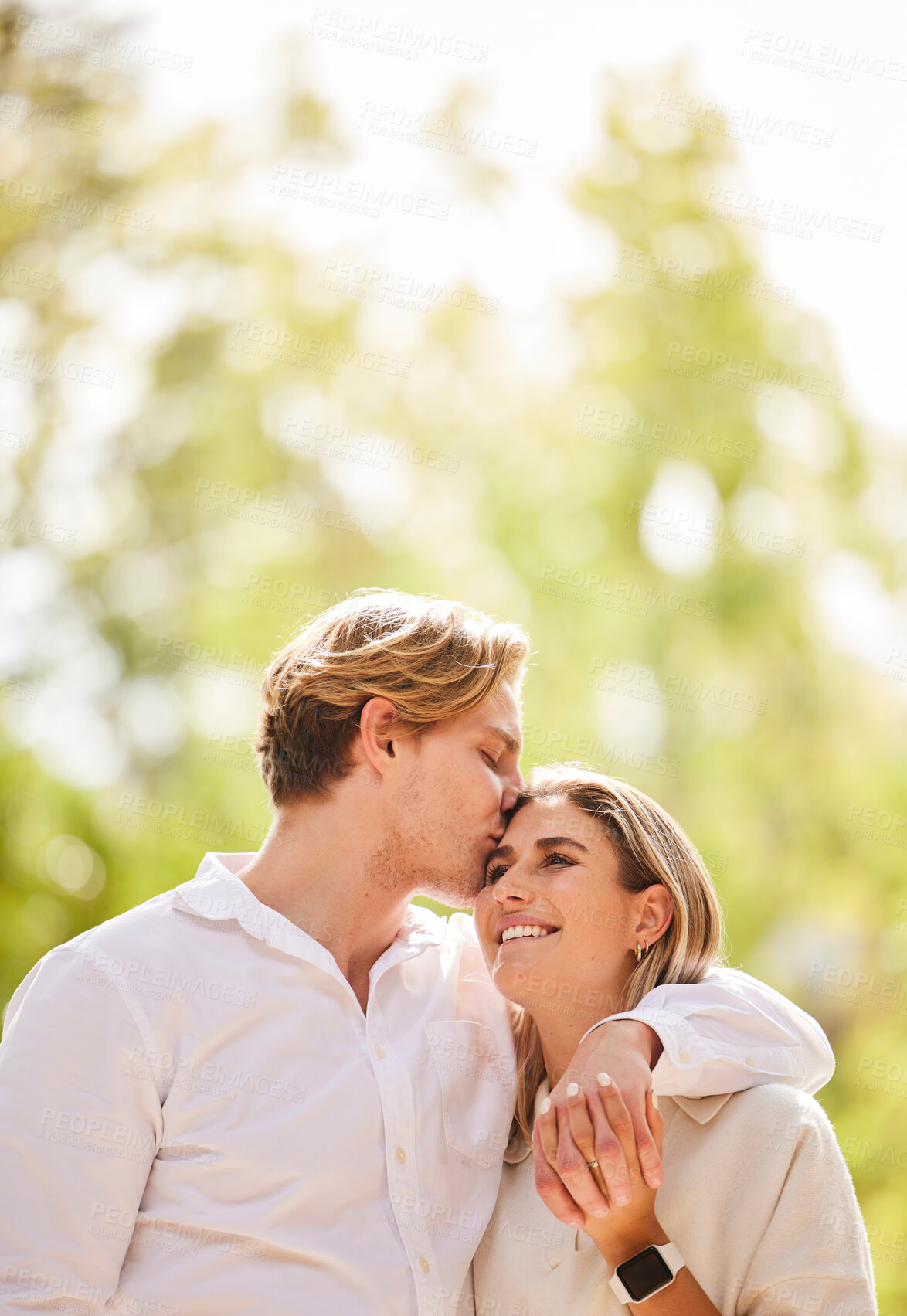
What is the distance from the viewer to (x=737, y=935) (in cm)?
869

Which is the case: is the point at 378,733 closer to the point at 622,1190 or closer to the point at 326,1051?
the point at 326,1051

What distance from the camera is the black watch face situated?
191 cm

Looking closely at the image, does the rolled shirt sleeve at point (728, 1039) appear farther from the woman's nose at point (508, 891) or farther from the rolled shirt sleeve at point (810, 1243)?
the woman's nose at point (508, 891)

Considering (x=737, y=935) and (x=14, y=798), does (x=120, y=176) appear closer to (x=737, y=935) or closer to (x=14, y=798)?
(x=14, y=798)

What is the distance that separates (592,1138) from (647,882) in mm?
704

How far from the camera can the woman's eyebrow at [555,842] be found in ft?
7.99

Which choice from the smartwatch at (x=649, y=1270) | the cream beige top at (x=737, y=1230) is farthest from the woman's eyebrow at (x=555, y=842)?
the smartwatch at (x=649, y=1270)

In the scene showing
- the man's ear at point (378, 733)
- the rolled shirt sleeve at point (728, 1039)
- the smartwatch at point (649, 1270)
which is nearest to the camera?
the smartwatch at point (649, 1270)

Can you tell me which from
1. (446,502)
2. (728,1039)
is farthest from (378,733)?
(446,502)

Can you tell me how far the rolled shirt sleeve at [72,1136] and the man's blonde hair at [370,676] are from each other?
2.30 ft

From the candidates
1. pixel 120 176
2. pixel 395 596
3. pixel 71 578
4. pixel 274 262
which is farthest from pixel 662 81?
pixel 395 596

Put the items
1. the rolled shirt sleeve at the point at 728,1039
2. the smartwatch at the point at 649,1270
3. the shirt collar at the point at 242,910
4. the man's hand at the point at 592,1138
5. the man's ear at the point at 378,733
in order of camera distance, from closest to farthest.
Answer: the man's hand at the point at 592,1138 → the smartwatch at the point at 649,1270 → the rolled shirt sleeve at the point at 728,1039 → the shirt collar at the point at 242,910 → the man's ear at the point at 378,733

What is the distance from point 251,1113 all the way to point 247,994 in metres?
0.22

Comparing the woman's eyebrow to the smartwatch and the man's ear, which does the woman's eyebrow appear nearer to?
the man's ear
